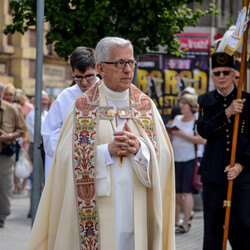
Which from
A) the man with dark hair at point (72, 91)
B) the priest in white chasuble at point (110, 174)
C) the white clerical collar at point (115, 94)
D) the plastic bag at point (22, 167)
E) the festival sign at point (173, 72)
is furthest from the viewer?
the festival sign at point (173, 72)

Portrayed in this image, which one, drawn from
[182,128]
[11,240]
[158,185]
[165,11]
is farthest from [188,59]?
[158,185]

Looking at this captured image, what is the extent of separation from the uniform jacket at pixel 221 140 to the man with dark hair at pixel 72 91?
1114mm

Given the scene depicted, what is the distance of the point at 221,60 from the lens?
6.45m

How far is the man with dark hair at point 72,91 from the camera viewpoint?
20.0 ft

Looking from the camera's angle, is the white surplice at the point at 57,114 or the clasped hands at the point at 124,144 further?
the white surplice at the point at 57,114

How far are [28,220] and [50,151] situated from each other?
4918 mm

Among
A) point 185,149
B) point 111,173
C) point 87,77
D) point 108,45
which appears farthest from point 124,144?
point 185,149

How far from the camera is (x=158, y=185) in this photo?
4.73m

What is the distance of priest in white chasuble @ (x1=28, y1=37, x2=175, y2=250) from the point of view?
4707 mm

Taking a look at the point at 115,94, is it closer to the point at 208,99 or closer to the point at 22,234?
the point at 208,99

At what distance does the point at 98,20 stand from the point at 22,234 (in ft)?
9.63

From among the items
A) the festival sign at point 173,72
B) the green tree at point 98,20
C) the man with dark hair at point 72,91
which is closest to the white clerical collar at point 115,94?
the man with dark hair at point 72,91

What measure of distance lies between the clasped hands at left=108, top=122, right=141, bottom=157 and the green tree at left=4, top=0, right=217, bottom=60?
470cm

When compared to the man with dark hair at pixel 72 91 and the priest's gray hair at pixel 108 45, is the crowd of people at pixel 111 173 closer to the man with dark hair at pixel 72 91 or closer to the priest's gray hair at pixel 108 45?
the priest's gray hair at pixel 108 45
